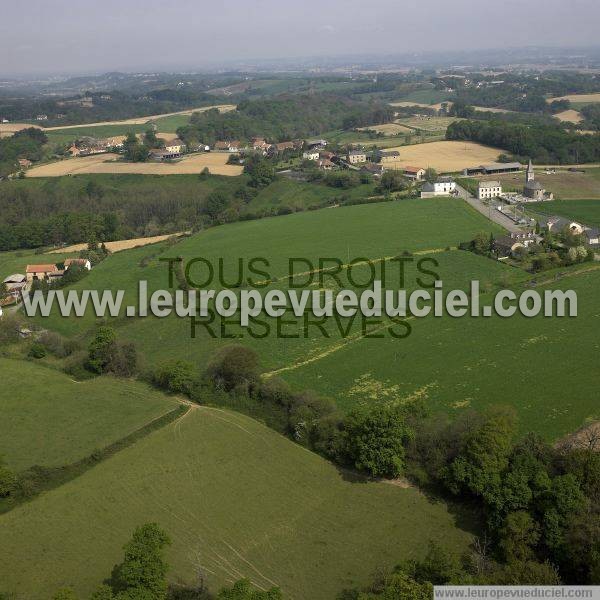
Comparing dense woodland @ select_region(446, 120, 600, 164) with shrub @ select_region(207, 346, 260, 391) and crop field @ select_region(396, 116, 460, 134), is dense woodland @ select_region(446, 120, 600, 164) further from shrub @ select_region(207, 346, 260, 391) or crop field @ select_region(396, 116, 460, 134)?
shrub @ select_region(207, 346, 260, 391)

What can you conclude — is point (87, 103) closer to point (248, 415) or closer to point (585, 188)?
point (585, 188)

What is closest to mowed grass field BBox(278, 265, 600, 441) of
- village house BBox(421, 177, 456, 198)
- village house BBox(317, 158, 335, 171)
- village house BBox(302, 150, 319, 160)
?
village house BBox(421, 177, 456, 198)

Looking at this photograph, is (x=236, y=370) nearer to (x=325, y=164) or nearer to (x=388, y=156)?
(x=325, y=164)

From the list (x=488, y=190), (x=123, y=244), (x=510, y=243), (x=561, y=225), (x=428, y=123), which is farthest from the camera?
(x=428, y=123)

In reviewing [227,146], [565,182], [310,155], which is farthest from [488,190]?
[227,146]

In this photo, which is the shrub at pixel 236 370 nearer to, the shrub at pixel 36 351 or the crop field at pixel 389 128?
the shrub at pixel 36 351

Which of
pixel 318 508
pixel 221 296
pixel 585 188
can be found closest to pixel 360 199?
pixel 585 188
